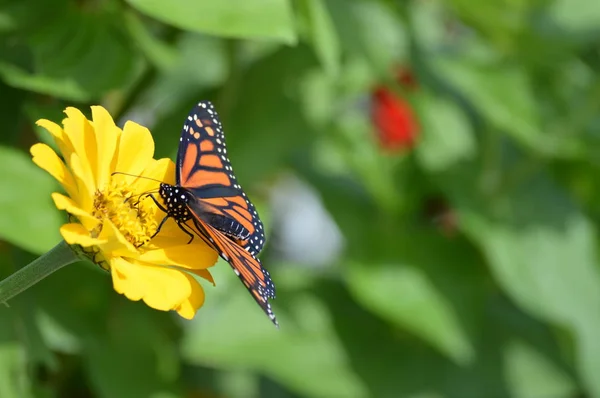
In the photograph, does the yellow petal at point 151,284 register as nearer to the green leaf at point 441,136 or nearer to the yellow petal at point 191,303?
the yellow petal at point 191,303

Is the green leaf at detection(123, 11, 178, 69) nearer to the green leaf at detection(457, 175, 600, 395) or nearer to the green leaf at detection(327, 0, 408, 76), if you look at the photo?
the green leaf at detection(327, 0, 408, 76)

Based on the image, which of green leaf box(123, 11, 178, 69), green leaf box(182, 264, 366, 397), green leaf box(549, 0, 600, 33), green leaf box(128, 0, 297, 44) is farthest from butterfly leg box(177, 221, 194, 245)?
green leaf box(549, 0, 600, 33)

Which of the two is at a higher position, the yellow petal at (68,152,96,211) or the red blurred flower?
the red blurred flower

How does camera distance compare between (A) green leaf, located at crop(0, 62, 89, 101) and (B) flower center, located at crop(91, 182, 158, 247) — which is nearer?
(B) flower center, located at crop(91, 182, 158, 247)

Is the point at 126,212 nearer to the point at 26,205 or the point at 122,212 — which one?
the point at 122,212

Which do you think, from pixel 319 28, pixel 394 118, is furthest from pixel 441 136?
pixel 319 28

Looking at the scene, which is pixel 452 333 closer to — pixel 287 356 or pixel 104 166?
pixel 287 356
